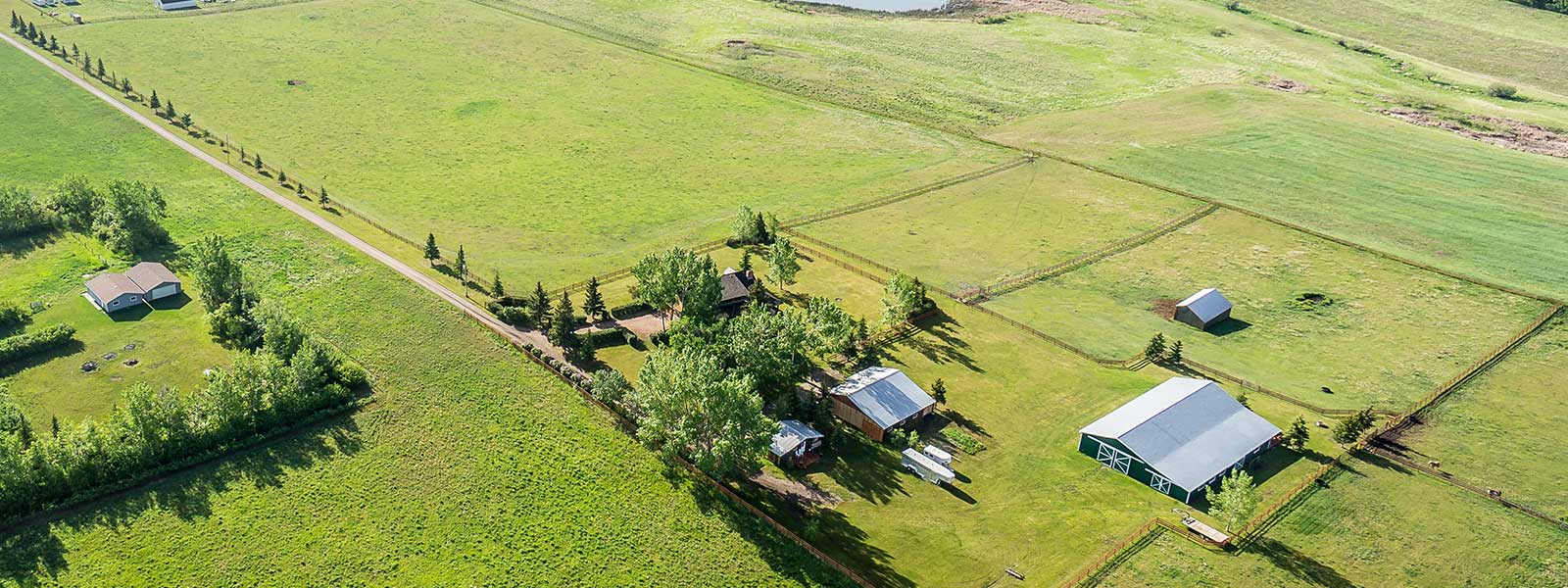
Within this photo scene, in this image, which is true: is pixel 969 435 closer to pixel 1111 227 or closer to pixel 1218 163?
pixel 1111 227

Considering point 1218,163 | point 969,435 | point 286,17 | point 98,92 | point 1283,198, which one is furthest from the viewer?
point 286,17

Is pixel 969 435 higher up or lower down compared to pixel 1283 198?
lower down

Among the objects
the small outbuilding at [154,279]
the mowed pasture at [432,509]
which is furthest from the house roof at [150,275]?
the mowed pasture at [432,509]

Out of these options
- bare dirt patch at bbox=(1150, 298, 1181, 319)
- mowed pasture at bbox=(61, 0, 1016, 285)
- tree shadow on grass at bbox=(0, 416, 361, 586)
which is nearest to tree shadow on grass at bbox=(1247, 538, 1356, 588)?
bare dirt patch at bbox=(1150, 298, 1181, 319)

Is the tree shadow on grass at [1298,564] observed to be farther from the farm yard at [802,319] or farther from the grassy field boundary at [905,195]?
the grassy field boundary at [905,195]

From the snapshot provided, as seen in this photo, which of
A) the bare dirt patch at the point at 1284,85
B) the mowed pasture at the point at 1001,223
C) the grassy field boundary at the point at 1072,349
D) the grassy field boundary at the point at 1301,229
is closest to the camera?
the grassy field boundary at the point at 1072,349

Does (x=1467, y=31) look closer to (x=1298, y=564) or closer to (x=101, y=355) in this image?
(x=1298, y=564)

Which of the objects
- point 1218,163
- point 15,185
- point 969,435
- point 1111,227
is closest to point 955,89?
point 1218,163

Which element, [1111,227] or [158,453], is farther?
[1111,227]
